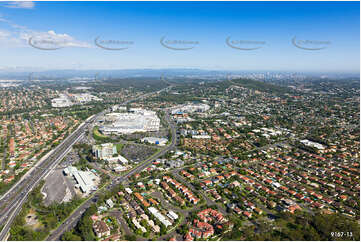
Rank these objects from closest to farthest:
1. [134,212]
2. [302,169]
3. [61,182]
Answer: [134,212] < [61,182] < [302,169]

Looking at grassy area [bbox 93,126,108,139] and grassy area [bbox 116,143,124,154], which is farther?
grassy area [bbox 93,126,108,139]

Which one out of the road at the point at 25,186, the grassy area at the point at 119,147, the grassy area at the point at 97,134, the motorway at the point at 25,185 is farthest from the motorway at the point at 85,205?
the grassy area at the point at 97,134

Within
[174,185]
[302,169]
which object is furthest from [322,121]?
[174,185]

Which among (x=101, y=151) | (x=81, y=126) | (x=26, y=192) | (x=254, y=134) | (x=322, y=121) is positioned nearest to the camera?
(x=26, y=192)

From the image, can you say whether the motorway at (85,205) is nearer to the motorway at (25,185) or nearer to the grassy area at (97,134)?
the motorway at (25,185)

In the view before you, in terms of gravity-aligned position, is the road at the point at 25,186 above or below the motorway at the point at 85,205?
above

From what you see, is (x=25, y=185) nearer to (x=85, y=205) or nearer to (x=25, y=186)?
(x=25, y=186)

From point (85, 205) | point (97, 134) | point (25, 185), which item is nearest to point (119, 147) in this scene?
point (97, 134)

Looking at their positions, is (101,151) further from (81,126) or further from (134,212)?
(81,126)

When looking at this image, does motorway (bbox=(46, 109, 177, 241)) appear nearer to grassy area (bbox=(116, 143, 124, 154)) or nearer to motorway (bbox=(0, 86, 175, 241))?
motorway (bbox=(0, 86, 175, 241))

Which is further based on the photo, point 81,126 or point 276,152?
point 81,126

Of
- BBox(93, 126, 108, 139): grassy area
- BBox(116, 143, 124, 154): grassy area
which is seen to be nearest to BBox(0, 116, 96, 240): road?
BBox(93, 126, 108, 139): grassy area
